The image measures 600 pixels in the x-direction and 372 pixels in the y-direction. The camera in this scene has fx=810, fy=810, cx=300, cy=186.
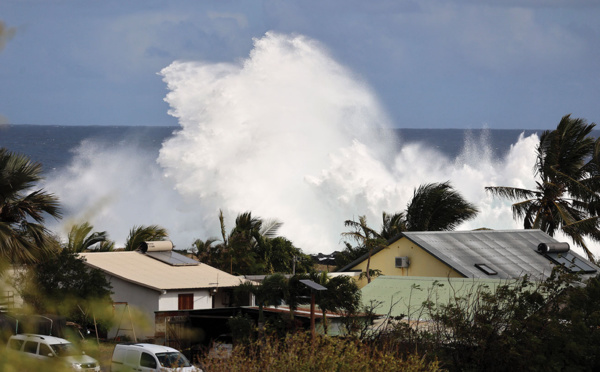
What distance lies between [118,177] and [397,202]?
40.4 meters

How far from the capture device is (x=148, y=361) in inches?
789

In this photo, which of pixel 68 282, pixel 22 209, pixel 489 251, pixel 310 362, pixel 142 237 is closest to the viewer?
pixel 310 362

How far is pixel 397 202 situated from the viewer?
79.8 meters

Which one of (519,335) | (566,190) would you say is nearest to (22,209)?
(519,335)

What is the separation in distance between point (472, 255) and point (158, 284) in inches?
455

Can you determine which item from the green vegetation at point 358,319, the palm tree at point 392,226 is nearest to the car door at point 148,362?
the green vegetation at point 358,319

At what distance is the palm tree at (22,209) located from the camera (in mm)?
17767

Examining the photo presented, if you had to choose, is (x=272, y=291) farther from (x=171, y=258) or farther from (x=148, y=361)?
(x=171, y=258)

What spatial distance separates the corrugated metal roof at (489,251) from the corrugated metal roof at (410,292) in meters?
4.43

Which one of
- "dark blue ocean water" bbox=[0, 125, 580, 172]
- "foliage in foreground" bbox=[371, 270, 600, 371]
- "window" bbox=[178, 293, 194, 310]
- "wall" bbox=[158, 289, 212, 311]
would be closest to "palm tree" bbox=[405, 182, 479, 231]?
"wall" bbox=[158, 289, 212, 311]

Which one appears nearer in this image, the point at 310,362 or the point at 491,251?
the point at 310,362

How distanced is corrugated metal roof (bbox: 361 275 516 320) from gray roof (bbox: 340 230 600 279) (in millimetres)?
4509

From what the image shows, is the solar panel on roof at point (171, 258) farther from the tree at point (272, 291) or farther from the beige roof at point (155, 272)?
the tree at point (272, 291)

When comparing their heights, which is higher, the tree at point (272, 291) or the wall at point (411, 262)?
the wall at point (411, 262)
